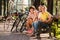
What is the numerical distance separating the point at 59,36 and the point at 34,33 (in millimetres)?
5130

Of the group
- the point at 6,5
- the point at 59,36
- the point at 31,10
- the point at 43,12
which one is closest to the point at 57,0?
the point at 31,10

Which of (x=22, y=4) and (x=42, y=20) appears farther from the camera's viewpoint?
(x=22, y=4)

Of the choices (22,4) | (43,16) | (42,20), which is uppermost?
(43,16)

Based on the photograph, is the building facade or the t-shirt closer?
the t-shirt

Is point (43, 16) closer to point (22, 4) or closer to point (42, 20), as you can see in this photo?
point (42, 20)

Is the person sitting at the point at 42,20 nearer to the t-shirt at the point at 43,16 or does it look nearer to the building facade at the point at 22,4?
the t-shirt at the point at 43,16

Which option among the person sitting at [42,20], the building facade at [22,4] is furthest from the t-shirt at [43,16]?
the building facade at [22,4]

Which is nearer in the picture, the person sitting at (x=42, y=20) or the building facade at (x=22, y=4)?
the person sitting at (x=42, y=20)

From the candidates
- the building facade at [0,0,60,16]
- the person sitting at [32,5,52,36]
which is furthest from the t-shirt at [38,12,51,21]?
the building facade at [0,0,60,16]

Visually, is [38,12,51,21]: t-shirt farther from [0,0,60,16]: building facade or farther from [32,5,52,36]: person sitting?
[0,0,60,16]: building facade

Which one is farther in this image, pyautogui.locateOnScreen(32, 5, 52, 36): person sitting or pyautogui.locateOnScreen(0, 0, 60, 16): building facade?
pyautogui.locateOnScreen(0, 0, 60, 16): building facade

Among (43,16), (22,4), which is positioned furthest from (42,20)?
(22,4)

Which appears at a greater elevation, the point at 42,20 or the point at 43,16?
the point at 43,16

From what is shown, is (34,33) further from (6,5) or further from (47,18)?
(6,5)
